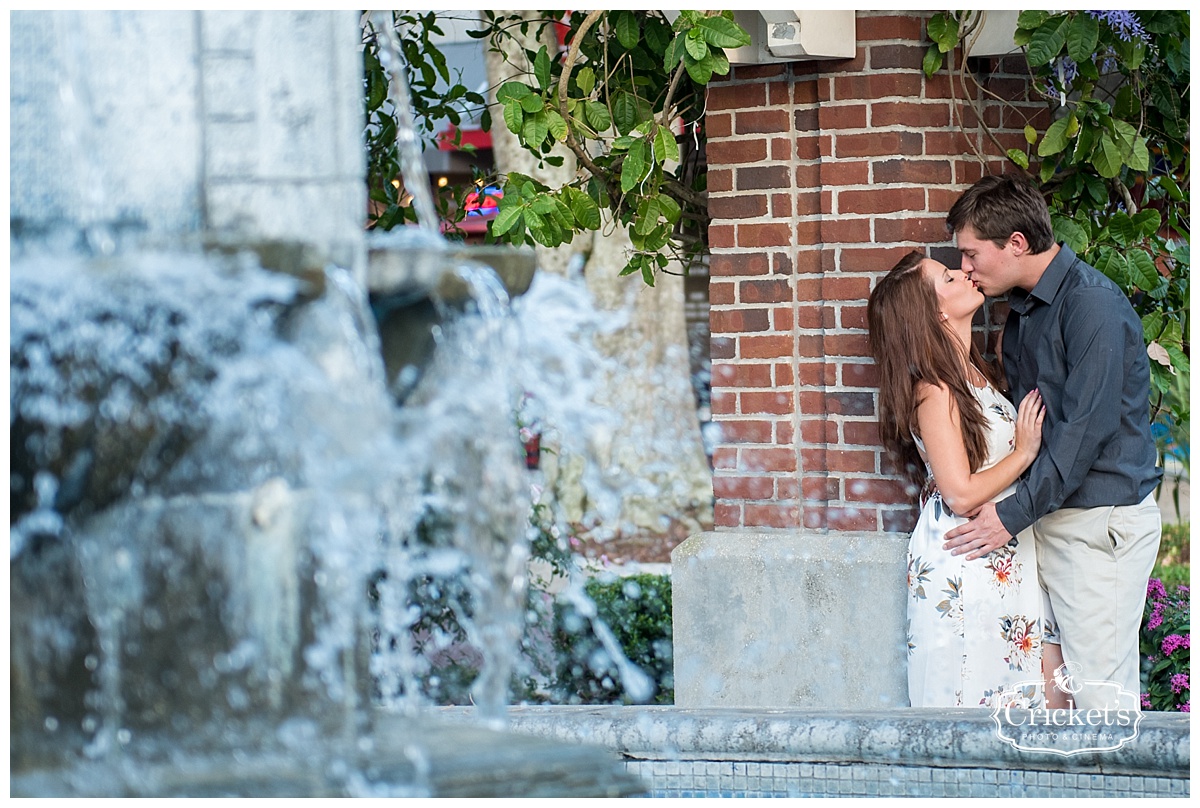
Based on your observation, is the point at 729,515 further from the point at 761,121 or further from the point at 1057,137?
the point at 1057,137

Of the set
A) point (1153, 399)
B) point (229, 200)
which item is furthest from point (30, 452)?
point (1153, 399)

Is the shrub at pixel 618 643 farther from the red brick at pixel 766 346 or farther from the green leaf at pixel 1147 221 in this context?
the green leaf at pixel 1147 221

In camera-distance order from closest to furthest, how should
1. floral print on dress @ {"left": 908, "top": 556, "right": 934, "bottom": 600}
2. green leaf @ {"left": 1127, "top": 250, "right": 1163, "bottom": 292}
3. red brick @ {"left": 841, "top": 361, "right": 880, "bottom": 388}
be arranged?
floral print on dress @ {"left": 908, "top": 556, "right": 934, "bottom": 600} → green leaf @ {"left": 1127, "top": 250, "right": 1163, "bottom": 292} → red brick @ {"left": 841, "top": 361, "right": 880, "bottom": 388}

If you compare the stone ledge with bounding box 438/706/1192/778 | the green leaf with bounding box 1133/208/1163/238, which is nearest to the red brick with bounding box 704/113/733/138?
the green leaf with bounding box 1133/208/1163/238

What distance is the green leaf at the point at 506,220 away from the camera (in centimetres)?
338

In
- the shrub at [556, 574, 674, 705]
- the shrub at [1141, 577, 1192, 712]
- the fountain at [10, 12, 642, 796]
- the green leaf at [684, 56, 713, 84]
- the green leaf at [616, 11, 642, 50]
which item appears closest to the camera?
the fountain at [10, 12, 642, 796]

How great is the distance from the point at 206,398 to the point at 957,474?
1.96m

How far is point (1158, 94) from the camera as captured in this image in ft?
12.0

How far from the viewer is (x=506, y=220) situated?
3395 millimetres

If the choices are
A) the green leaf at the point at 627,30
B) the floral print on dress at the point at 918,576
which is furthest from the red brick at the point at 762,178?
the floral print on dress at the point at 918,576

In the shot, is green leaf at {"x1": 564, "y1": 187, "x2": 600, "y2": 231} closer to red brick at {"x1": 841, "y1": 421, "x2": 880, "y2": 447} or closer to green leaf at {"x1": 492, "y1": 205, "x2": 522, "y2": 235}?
green leaf at {"x1": 492, "y1": 205, "x2": 522, "y2": 235}

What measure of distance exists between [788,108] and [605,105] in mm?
507

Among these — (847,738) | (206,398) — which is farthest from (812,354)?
(206,398)

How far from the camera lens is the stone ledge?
2.35m
